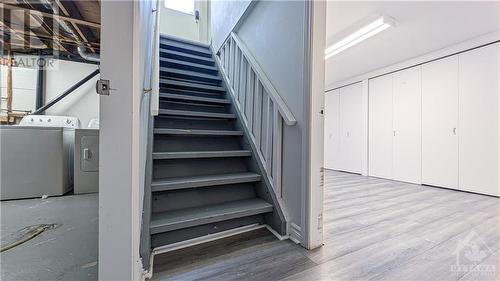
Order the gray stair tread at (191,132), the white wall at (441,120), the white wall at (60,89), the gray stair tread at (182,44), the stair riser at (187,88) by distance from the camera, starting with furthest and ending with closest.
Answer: the white wall at (60,89) < the gray stair tread at (182,44) < the white wall at (441,120) < the stair riser at (187,88) < the gray stair tread at (191,132)

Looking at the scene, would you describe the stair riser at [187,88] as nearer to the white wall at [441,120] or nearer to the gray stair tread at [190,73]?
the gray stair tread at [190,73]

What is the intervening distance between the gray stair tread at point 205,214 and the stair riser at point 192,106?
4.03 feet

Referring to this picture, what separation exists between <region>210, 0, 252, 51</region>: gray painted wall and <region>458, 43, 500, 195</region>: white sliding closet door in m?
3.53

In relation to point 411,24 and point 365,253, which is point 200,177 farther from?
point 411,24

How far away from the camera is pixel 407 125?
4043 mm

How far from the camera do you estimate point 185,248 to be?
136 centimetres

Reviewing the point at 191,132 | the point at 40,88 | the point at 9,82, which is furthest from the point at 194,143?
the point at 9,82

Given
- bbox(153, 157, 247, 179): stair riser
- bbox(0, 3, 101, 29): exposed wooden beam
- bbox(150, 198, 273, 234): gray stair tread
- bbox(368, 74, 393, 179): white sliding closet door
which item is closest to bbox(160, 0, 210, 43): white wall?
bbox(0, 3, 101, 29): exposed wooden beam

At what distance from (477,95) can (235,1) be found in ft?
12.5

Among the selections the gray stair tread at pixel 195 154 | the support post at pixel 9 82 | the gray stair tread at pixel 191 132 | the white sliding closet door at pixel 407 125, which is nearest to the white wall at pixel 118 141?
the gray stair tread at pixel 195 154

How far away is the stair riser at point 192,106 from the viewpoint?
229 cm

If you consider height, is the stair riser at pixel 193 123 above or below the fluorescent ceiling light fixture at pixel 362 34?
below

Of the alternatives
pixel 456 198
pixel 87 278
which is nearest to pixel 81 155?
pixel 87 278

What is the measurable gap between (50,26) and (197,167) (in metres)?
3.20
